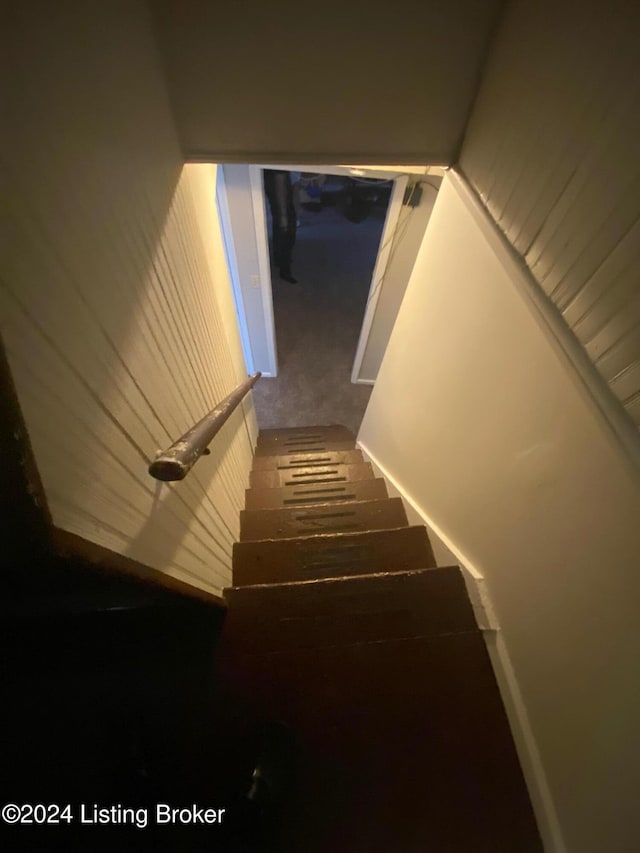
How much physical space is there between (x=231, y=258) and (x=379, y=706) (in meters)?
2.82

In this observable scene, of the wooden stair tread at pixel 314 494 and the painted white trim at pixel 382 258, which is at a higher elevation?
the painted white trim at pixel 382 258

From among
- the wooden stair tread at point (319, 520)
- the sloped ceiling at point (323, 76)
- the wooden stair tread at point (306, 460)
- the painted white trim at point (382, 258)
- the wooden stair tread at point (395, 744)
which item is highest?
the painted white trim at point (382, 258)

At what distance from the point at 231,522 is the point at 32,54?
64.7 inches

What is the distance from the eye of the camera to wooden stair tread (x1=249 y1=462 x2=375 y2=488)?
Result: 2.71m

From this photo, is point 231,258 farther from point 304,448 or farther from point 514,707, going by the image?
point 514,707

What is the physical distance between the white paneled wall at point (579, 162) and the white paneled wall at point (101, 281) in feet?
2.97

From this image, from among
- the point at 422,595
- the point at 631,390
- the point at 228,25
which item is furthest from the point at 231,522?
the point at 228,25

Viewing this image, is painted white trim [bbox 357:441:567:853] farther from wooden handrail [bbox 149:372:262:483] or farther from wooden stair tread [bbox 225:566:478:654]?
wooden handrail [bbox 149:372:262:483]

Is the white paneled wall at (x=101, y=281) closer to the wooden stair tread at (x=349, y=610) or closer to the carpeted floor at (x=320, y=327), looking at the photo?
the wooden stair tread at (x=349, y=610)

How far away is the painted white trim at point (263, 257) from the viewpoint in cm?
262

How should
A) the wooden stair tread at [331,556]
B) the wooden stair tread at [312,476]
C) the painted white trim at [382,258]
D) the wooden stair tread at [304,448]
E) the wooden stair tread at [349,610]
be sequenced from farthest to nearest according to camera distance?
the wooden stair tread at [304,448], the wooden stair tread at [312,476], the painted white trim at [382,258], the wooden stair tread at [331,556], the wooden stair tread at [349,610]

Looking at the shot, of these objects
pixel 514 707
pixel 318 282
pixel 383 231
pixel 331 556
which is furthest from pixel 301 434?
pixel 514 707

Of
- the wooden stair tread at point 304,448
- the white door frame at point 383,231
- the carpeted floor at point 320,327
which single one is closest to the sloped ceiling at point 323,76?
the white door frame at point 383,231

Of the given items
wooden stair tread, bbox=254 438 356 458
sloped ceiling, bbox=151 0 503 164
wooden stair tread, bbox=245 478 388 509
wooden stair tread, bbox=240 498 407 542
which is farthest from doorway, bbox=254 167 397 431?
sloped ceiling, bbox=151 0 503 164
